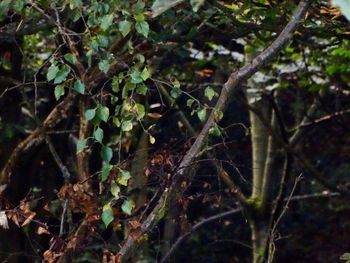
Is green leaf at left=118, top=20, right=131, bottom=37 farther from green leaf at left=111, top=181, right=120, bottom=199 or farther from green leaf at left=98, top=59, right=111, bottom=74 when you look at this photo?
green leaf at left=111, top=181, right=120, bottom=199

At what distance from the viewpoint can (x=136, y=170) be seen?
5367mm

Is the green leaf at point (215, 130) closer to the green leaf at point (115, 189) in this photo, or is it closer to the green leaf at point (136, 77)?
the green leaf at point (136, 77)

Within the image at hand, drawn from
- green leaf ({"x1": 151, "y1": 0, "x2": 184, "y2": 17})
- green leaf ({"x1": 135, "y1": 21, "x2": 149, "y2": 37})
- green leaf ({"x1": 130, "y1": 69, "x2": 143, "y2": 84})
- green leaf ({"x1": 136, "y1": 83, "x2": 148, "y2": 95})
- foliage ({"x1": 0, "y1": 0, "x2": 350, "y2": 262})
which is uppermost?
green leaf ({"x1": 151, "y1": 0, "x2": 184, "y2": 17})

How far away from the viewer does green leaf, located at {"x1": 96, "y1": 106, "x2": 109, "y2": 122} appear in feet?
12.1

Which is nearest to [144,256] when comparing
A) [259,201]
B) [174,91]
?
[259,201]

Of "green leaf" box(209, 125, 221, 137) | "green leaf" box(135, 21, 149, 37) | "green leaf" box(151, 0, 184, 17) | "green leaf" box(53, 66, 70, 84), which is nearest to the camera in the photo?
"green leaf" box(151, 0, 184, 17)

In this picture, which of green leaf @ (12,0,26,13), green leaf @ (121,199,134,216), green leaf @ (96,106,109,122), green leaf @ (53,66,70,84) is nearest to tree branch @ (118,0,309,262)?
green leaf @ (121,199,134,216)

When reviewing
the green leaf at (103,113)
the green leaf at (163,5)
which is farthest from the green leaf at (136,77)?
the green leaf at (163,5)

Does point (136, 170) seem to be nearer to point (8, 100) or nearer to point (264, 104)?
point (8, 100)

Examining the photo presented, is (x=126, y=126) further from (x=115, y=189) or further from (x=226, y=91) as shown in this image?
(x=226, y=91)

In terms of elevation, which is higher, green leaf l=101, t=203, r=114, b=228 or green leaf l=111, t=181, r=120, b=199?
green leaf l=111, t=181, r=120, b=199

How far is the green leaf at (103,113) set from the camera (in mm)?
3674

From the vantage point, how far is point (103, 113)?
3.69 m

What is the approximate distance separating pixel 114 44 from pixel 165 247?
11.9 feet
